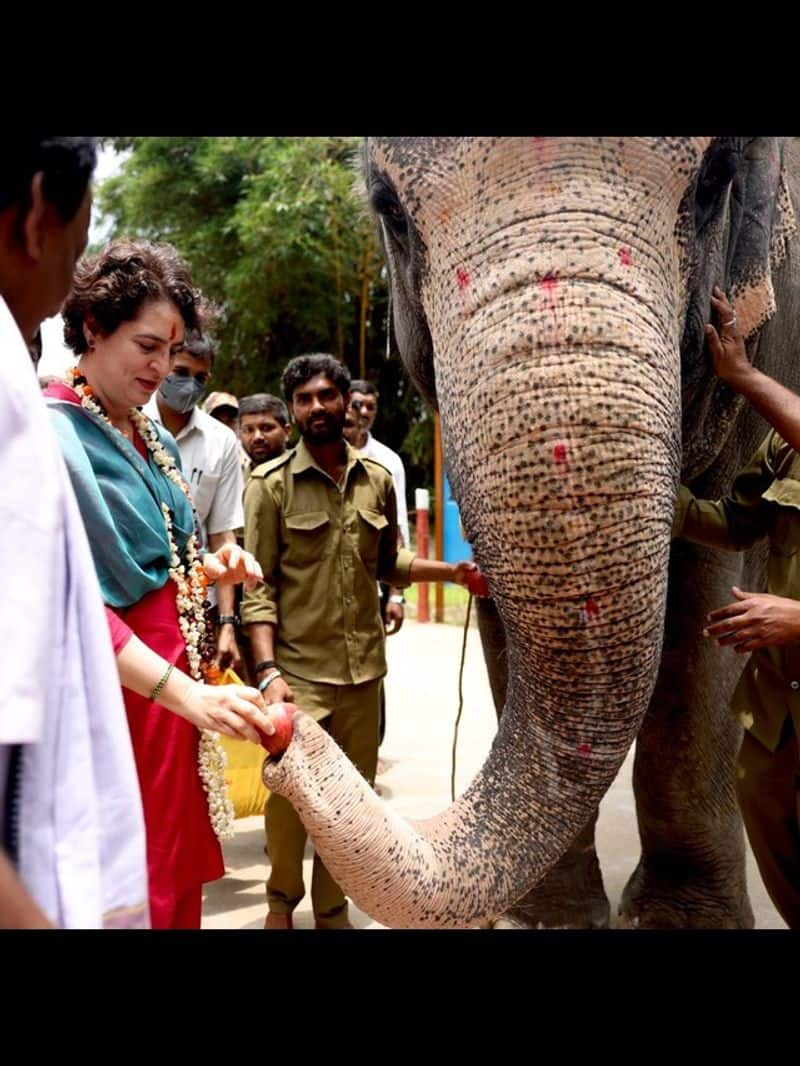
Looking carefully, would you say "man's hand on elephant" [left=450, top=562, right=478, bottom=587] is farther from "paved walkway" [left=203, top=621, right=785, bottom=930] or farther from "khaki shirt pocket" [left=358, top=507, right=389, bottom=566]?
"paved walkway" [left=203, top=621, right=785, bottom=930]

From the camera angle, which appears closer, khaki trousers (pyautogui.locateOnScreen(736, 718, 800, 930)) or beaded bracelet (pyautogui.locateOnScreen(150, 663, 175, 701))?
beaded bracelet (pyautogui.locateOnScreen(150, 663, 175, 701))

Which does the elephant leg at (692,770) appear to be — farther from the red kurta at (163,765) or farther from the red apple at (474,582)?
the red kurta at (163,765)

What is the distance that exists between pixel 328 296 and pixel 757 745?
48.4 feet

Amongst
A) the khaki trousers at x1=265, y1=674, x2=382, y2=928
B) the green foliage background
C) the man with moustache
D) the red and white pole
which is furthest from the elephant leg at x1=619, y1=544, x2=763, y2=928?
the green foliage background

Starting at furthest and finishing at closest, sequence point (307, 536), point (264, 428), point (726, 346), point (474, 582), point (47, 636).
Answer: point (264, 428)
point (307, 536)
point (474, 582)
point (726, 346)
point (47, 636)

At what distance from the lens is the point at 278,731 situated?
176 centimetres

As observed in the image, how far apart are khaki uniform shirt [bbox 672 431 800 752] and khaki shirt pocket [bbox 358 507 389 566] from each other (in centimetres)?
96

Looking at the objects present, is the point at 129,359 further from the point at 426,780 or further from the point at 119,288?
the point at 426,780

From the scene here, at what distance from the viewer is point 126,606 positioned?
2.02 meters

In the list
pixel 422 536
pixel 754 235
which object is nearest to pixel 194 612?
pixel 754 235

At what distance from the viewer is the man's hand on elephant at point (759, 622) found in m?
2.11

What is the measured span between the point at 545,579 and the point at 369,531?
143 cm

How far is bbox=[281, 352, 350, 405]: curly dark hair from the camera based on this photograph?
127 inches
